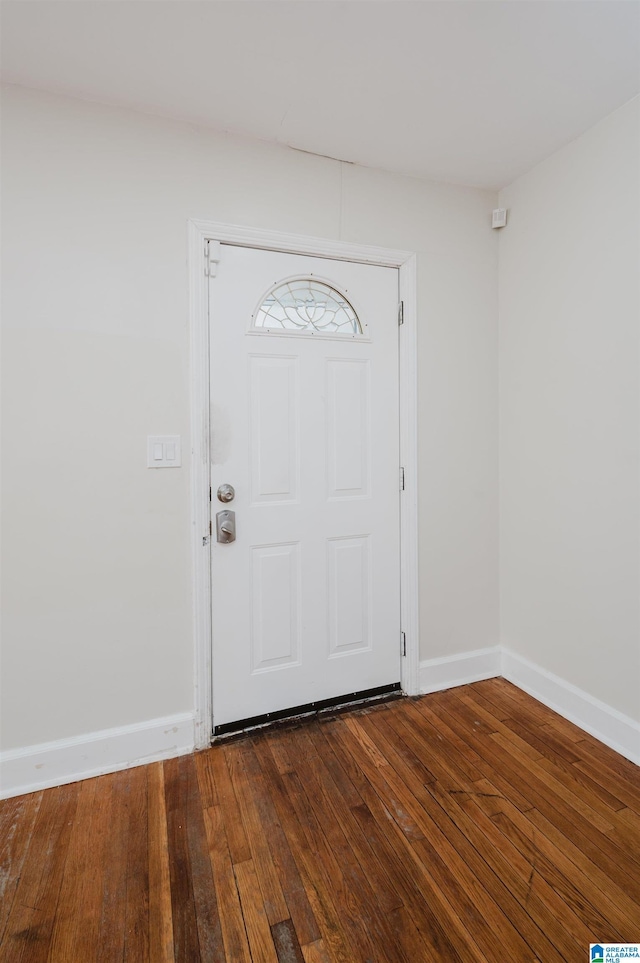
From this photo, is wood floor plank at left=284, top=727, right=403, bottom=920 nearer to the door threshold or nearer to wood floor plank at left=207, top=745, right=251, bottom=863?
the door threshold

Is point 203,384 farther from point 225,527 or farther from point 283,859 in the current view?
point 283,859

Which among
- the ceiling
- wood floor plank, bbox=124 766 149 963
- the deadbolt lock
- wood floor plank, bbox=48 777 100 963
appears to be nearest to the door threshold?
wood floor plank, bbox=124 766 149 963

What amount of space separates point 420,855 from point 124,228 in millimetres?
2429

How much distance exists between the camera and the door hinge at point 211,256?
1940mm

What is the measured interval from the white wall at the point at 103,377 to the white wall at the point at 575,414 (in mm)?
909

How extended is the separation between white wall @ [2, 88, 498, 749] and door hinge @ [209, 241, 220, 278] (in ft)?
0.34

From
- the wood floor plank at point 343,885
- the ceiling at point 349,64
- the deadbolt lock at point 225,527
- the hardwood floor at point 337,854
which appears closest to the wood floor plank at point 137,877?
the hardwood floor at point 337,854

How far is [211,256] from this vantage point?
1939 millimetres

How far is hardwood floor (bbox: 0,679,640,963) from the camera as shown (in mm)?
1205

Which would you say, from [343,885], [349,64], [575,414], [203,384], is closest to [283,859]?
[343,885]

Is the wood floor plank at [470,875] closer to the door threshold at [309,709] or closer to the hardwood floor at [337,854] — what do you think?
the hardwood floor at [337,854]

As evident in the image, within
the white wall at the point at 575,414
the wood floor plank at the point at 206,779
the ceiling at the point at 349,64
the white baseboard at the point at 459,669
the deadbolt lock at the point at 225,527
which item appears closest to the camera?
the ceiling at the point at 349,64

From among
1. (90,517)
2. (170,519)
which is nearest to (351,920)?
(170,519)

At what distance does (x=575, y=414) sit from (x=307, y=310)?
1305 millimetres
